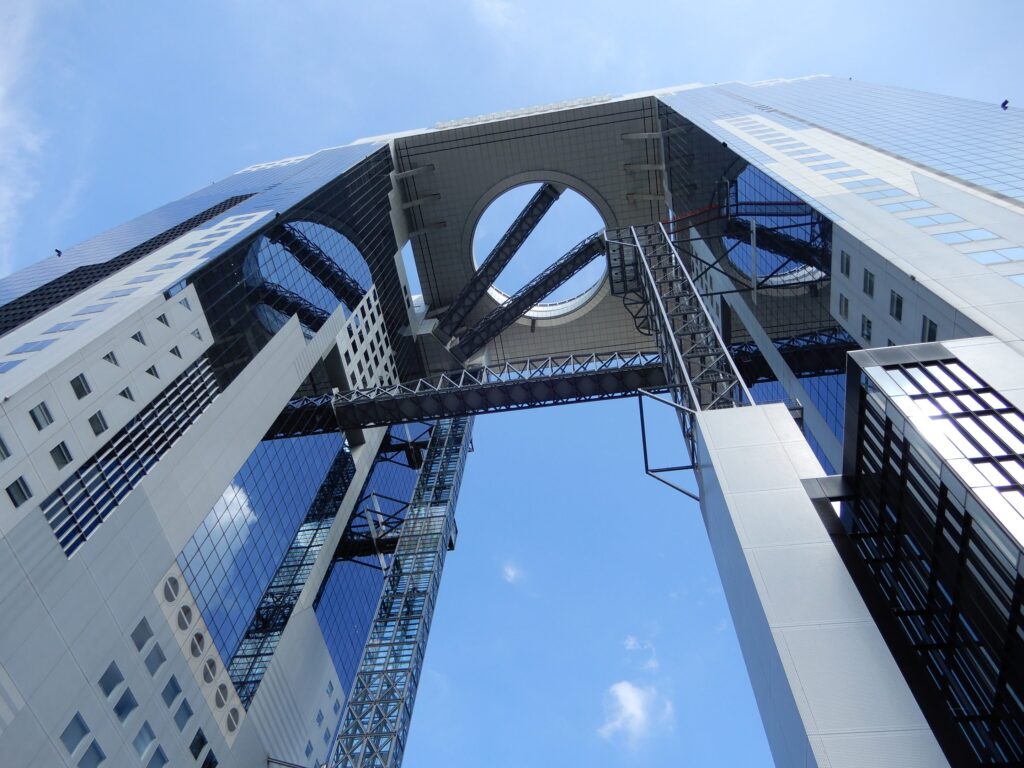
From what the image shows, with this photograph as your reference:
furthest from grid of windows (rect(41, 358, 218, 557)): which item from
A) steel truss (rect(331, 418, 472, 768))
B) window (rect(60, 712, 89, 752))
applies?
steel truss (rect(331, 418, 472, 768))

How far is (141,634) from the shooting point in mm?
25969

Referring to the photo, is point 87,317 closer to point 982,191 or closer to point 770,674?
point 770,674

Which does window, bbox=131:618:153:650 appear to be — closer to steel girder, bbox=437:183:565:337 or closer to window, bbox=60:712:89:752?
window, bbox=60:712:89:752

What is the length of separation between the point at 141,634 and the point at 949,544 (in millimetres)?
27153

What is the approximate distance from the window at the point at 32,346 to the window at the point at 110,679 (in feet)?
40.6

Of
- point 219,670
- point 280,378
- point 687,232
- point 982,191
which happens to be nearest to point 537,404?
point 280,378

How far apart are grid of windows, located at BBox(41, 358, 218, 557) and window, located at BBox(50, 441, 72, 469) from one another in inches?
→ 22.7

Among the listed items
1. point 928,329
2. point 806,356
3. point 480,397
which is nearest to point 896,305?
point 928,329

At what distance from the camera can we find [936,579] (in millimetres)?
15312

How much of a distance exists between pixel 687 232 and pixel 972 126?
22.8 metres

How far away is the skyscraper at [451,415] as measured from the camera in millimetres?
14820

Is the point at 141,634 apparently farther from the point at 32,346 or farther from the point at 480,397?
the point at 480,397

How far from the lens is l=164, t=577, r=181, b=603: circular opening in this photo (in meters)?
28.1

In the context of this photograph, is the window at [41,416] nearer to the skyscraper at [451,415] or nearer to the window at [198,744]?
the skyscraper at [451,415]
